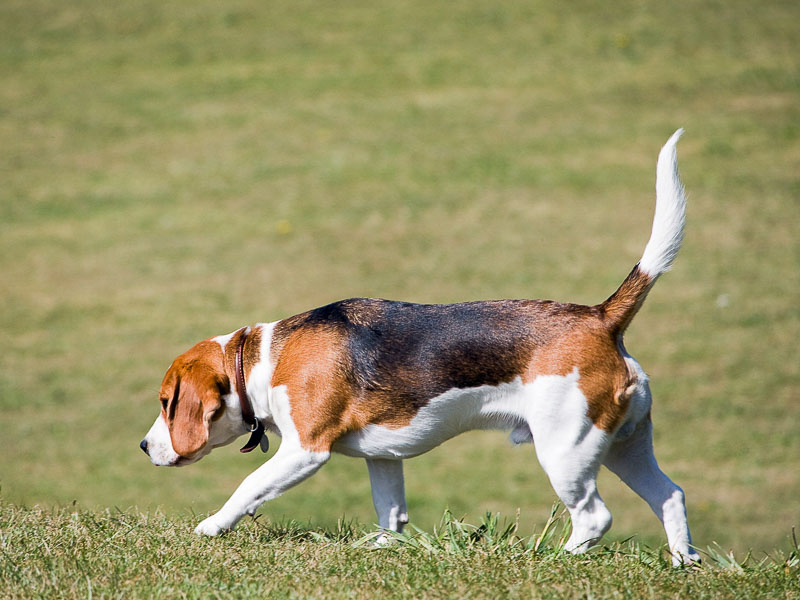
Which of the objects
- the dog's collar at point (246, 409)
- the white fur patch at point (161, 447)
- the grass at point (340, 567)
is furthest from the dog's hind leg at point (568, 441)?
the white fur patch at point (161, 447)

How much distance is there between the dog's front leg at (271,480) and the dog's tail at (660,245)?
1641 millimetres

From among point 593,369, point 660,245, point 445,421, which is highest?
point 660,245

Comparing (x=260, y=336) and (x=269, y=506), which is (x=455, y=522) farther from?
(x=269, y=506)

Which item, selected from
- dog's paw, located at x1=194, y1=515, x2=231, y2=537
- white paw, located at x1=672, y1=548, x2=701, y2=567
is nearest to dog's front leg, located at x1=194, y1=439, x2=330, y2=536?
dog's paw, located at x1=194, y1=515, x2=231, y2=537

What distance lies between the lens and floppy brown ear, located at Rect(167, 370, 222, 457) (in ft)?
17.6

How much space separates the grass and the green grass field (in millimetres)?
7006

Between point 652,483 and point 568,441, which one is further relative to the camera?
point 652,483

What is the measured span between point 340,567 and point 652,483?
167 cm

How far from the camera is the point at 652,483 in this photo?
17.4ft

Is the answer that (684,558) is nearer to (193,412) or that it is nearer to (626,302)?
(626,302)

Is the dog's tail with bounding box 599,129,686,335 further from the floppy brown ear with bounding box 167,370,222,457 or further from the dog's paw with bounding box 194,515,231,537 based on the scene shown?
the dog's paw with bounding box 194,515,231,537

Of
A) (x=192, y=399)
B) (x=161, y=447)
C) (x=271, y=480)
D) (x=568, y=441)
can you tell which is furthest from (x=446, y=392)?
(x=161, y=447)

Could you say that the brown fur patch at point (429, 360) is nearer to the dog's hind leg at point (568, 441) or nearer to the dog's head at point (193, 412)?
the dog's hind leg at point (568, 441)

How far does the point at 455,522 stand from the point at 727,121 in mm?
15760
